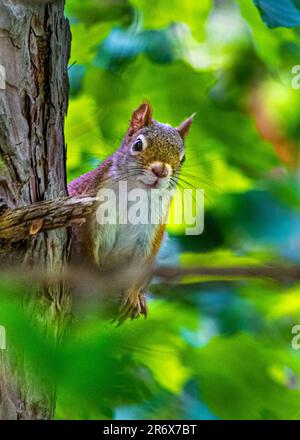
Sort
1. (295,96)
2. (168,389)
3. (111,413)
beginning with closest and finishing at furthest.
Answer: (111,413) < (168,389) < (295,96)

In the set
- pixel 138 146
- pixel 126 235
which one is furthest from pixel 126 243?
pixel 138 146

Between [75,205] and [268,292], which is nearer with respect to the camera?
[75,205]

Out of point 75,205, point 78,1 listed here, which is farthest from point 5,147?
point 78,1

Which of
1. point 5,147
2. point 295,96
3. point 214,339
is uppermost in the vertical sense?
point 295,96

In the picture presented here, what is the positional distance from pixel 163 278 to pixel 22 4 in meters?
0.40

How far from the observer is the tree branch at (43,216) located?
0.71m

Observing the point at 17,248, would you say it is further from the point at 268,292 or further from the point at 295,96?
the point at 295,96

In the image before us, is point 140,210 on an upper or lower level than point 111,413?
upper

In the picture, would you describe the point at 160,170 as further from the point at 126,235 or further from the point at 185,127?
the point at 126,235

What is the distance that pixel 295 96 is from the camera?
944 millimetres

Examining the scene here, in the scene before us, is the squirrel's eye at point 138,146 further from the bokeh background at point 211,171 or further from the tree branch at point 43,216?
the tree branch at point 43,216

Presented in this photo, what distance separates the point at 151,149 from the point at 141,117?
1.8 inches

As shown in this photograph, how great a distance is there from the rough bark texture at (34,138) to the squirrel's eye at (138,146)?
101mm

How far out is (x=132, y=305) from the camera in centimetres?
94
